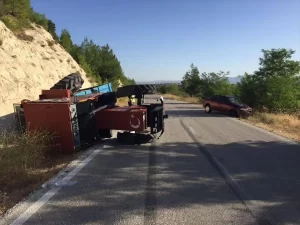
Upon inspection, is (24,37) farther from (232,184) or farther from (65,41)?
(232,184)


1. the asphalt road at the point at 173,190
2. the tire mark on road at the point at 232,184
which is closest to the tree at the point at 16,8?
the asphalt road at the point at 173,190

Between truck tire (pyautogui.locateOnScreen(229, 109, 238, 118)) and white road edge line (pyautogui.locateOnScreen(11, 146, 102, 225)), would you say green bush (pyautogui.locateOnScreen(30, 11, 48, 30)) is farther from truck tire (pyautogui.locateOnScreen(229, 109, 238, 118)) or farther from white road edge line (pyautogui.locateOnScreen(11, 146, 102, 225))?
white road edge line (pyautogui.locateOnScreen(11, 146, 102, 225))

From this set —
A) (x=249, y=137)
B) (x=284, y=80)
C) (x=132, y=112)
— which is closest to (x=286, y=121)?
(x=284, y=80)

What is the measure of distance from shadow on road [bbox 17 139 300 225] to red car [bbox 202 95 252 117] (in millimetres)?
14664

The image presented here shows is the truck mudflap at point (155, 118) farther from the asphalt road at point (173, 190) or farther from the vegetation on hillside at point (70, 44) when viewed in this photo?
the vegetation on hillside at point (70, 44)

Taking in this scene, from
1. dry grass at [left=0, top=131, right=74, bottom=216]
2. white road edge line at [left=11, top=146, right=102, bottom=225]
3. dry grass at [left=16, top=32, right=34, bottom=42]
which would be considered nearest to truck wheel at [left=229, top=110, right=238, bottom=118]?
dry grass at [left=16, top=32, right=34, bottom=42]

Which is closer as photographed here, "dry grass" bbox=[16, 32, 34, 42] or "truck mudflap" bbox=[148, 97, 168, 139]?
"truck mudflap" bbox=[148, 97, 168, 139]

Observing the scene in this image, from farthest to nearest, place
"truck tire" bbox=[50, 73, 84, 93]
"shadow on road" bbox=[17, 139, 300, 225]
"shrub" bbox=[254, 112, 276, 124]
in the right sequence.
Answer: "shrub" bbox=[254, 112, 276, 124], "truck tire" bbox=[50, 73, 84, 93], "shadow on road" bbox=[17, 139, 300, 225]

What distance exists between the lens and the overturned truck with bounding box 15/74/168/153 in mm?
9250

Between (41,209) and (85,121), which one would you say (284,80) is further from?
(41,209)

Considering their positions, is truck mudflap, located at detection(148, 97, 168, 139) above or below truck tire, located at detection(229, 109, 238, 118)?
above

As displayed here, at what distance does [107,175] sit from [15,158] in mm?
2216

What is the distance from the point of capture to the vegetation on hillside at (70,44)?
26281 mm

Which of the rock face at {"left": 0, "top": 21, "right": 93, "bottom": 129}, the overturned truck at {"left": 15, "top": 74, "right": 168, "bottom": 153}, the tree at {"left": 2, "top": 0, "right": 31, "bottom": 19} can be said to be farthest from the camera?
the tree at {"left": 2, "top": 0, "right": 31, "bottom": 19}
